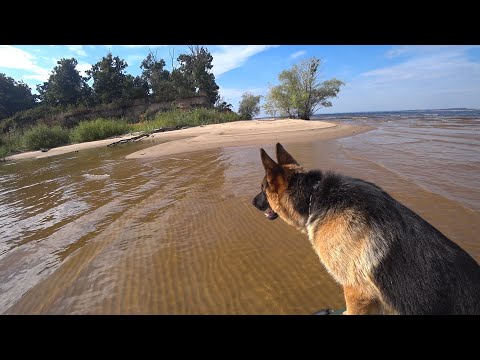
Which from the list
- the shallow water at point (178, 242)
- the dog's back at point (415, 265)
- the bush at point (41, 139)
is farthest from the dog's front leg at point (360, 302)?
the bush at point (41, 139)

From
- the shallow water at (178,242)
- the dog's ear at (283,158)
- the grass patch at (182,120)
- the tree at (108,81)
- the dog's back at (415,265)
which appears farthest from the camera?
the tree at (108,81)

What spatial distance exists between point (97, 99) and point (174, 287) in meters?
62.5

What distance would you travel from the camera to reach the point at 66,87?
185 ft

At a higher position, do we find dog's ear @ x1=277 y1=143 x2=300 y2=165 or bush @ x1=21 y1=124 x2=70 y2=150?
dog's ear @ x1=277 y1=143 x2=300 y2=165

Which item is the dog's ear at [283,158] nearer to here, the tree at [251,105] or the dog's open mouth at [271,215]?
the dog's open mouth at [271,215]

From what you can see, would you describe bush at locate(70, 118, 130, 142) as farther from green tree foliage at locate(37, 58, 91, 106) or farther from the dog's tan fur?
green tree foliage at locate(37, 58, 91, 106)

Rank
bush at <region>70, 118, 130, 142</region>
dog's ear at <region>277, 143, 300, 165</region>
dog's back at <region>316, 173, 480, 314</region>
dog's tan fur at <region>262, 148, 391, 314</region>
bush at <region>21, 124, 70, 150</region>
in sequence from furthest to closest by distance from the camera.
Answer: bush at <region>70, 118, 130, 142</region> < bush at <region>21, 124, 70, 150</region> < dog's ear at <region>277, 143, 300, 165</region> < dog's tan fur at <region>262, 148, 391, 314</region> < dog's back at <region>316, 173, 480, 314</region>

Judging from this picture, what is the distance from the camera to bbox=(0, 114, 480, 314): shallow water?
10.8 feet

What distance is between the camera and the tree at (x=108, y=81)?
179 feet

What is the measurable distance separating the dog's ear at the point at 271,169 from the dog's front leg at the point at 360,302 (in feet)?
4.82

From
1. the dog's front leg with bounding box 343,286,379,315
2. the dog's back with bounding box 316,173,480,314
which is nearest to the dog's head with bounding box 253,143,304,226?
the dog's back with bounding box 316,173,480,314

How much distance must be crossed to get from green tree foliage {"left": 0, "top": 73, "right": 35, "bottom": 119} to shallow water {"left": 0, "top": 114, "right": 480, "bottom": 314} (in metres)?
68.4
